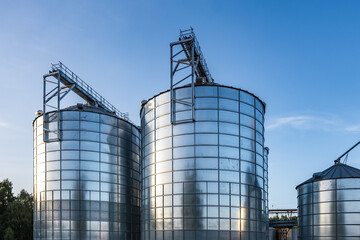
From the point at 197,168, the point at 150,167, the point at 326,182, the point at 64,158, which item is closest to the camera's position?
the point at 197,168

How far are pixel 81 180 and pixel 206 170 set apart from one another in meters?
16.1

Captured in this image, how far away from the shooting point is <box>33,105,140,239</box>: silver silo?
118 feet

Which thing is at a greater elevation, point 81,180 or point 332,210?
point 81,180

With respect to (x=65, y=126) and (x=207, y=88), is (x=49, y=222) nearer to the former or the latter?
(x=65, y=126)

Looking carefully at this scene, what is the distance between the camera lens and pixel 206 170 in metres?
27.3

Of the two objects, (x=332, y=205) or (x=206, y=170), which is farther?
(x=332, y=205)

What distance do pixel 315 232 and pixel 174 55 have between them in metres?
23.0

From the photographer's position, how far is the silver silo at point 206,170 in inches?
1059

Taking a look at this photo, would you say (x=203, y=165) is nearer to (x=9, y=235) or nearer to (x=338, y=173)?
(x=338, y=173)

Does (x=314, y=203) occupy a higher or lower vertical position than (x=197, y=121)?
lower

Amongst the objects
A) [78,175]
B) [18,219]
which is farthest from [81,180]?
[18,219]

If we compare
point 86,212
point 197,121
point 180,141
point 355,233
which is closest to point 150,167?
point 180,141

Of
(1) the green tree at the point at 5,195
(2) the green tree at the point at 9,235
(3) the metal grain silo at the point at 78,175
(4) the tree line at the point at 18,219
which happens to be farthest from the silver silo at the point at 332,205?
(1) the green tree at the point at 5,195

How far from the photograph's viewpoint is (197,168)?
27.5 metres
